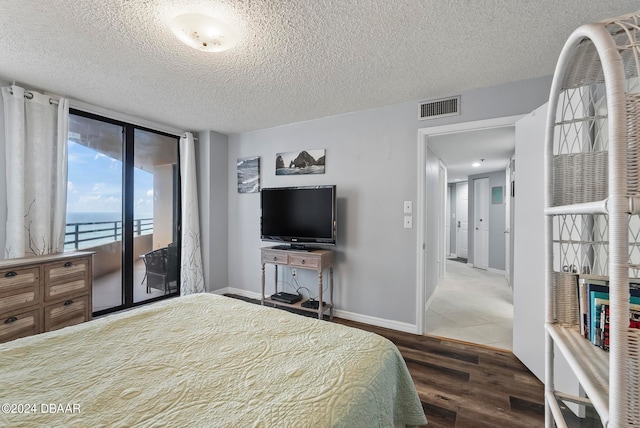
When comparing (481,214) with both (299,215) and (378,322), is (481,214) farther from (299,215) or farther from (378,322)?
(299,215)

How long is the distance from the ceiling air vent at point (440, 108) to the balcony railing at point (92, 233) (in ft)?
12.5

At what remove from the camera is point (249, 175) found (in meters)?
4.15

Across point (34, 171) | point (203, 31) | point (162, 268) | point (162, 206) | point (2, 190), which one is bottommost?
point (162, 268)

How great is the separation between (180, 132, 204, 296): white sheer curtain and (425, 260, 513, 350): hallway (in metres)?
3.18

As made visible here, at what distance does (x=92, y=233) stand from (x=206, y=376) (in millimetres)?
3289

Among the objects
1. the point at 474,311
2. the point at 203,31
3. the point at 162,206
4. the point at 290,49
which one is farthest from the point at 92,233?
the point at 474,311

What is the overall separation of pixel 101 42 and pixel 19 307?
2.18 m

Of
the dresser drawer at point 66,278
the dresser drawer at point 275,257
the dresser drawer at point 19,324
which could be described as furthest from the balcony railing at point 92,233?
the dresser drawer at point 275,257

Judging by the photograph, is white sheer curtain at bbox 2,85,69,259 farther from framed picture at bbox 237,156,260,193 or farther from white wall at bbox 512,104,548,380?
white wall at bbox 512,104,548,380

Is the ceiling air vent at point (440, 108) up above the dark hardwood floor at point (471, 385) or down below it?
above

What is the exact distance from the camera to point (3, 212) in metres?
2.51

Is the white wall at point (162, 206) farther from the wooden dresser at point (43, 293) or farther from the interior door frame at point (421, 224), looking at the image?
the interior door frame at point (421, 224)

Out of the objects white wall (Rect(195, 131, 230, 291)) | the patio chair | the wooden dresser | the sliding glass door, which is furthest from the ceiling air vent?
the patio chair

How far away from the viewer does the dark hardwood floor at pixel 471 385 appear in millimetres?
1742
